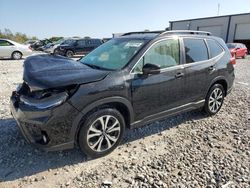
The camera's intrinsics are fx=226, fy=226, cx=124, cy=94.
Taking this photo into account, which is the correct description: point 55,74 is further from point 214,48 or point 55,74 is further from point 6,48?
point 6,48

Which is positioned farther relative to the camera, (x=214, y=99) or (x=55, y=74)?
Answer: (x=214, y=99)

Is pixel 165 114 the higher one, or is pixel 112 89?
pixel 112 89

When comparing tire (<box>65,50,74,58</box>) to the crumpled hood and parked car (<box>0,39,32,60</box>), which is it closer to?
parked car (<box>0,39,32,60</box>)

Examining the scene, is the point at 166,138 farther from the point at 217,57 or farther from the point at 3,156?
the point at 3,156

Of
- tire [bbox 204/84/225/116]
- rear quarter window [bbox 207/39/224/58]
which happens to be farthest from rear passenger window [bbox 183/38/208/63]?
tire [bbox 204/84/225/116]

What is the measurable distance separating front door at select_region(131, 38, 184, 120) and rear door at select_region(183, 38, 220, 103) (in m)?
0.21

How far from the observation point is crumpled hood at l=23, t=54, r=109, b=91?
2849mm

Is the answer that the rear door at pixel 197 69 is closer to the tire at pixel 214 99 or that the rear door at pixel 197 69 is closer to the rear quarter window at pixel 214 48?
the rear quarter window at pixel 214 48

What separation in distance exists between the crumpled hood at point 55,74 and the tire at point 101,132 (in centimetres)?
51

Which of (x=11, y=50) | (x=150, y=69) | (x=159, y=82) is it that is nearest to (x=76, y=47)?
(x=11, y=50)

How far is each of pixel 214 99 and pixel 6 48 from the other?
48.2ft

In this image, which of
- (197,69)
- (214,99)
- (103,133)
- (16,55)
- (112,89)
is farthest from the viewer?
(16,55)

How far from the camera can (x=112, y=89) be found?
3141 millimetres

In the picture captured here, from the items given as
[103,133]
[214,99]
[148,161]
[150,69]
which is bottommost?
[148,161]
